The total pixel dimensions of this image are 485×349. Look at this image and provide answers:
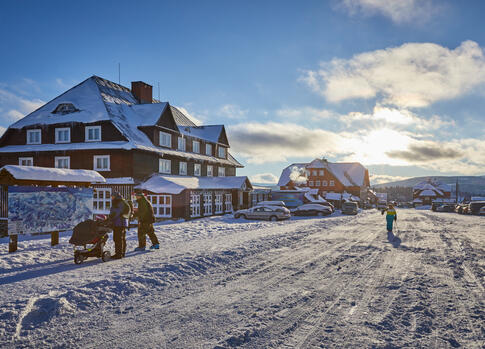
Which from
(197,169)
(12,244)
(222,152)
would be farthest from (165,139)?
(12,244)

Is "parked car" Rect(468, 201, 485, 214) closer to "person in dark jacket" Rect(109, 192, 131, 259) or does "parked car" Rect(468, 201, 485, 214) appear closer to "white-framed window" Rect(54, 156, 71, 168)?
"white-framed window" Rect(54, 156, 71, 168)

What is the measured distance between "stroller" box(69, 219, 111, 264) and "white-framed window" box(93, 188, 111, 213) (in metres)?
16.1

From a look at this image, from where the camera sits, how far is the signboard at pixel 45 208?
10.9 metres

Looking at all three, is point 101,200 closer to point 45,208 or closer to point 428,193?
point 45,208

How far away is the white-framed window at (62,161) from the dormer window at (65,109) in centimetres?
386

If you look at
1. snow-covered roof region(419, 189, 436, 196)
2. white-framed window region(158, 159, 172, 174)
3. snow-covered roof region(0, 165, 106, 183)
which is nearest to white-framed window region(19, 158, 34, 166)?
white-framed window region(158, 159, 172, 174)

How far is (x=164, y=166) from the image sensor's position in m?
28.8

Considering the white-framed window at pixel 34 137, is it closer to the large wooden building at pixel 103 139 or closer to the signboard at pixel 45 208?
the large wooden building at pixel 103 139

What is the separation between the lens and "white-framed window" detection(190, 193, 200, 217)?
26375mm

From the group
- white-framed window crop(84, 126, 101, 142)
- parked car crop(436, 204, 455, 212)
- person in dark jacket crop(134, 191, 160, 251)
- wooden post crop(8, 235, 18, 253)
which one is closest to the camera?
wooden post crop(8, 235, 18, 253)

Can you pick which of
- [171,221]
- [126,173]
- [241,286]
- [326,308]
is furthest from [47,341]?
[126,173]

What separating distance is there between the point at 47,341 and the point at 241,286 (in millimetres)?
3800

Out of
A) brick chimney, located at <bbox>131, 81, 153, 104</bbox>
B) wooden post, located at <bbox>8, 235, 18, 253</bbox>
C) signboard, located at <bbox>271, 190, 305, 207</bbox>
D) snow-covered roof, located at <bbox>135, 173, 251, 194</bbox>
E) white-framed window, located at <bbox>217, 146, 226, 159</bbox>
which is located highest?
brick chimney, located at <bbox>131, 81, 153, 104</bbox>

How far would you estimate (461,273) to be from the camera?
870 centimetres
